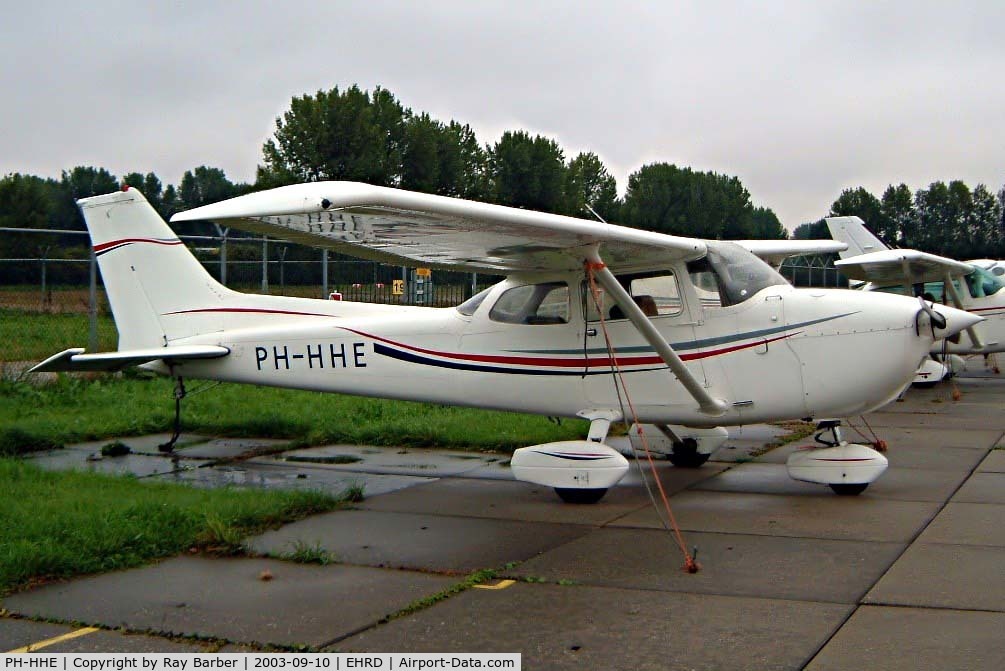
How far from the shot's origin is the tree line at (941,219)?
3759 centimetres

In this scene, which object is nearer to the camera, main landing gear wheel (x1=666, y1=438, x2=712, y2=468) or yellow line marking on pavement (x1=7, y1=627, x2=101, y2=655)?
yellow line marking on pavement (x1=7, y1=627, x2=101, y2=655)

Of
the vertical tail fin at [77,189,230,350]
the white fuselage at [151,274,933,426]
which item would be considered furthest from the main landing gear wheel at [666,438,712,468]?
the vertical tail fin at [77,189,230,350]

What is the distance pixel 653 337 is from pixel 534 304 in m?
1.40

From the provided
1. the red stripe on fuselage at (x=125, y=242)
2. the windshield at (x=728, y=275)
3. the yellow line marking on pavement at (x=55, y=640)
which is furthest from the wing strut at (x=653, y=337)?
the red stripe on fuselage at (x=125, y=242)

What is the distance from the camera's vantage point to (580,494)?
766cm

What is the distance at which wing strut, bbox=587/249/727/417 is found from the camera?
7.34 meters

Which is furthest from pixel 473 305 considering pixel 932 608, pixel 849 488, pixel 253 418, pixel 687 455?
pixel 932 608

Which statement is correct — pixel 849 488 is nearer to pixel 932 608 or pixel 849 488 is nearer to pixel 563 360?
pixel 563 360

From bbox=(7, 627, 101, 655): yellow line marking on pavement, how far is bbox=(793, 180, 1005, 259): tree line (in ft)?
120

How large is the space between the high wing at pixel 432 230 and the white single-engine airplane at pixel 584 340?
0.02 metres

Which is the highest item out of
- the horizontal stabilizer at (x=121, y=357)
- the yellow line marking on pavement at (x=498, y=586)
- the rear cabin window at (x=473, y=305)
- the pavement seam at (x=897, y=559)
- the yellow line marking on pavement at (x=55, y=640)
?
the rear cabin window at (x=473, y=305)

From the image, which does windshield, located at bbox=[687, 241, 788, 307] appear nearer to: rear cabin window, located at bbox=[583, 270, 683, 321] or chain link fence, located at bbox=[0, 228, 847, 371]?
rear cabin window, located at bbox=[583, 270, 683, 321]

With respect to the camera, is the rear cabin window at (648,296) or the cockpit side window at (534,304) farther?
the cockpit side window at (534,304)

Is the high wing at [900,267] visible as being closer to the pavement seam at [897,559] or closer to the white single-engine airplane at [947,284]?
the white single-engine airplane at [947,284]
